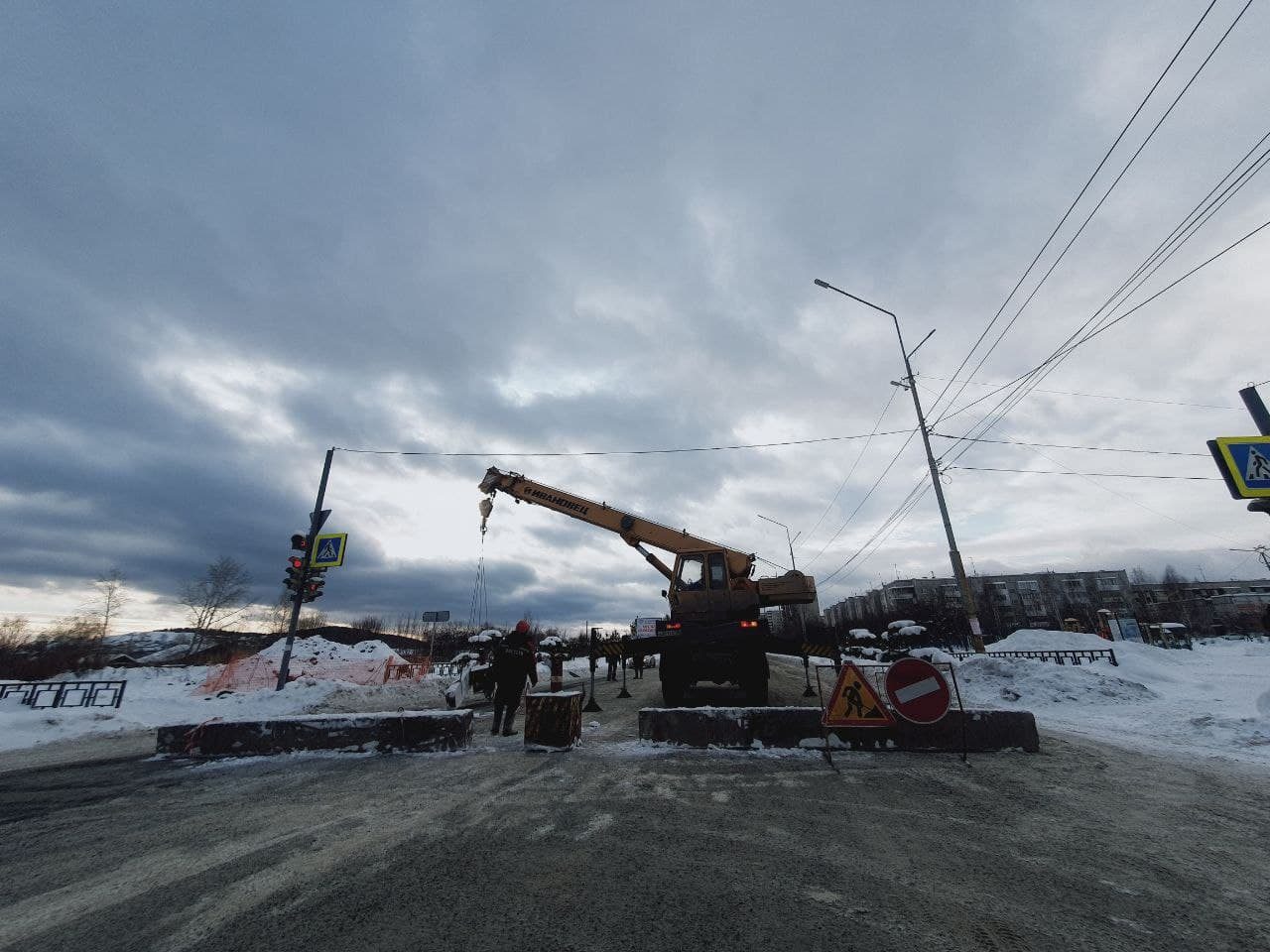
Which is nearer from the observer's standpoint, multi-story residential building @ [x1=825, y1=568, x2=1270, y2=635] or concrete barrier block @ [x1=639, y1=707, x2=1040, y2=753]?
concrete barrier block @ [x1=639, y1=707, x2=1040, y2=753]

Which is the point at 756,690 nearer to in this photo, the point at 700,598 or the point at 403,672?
the point at 700,598

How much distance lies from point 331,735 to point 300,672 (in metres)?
19.9

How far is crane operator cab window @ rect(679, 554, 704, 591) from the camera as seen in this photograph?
12156 mm

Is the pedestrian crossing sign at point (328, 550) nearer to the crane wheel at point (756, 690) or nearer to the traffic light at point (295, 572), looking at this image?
the traffic light at point (295, 572)

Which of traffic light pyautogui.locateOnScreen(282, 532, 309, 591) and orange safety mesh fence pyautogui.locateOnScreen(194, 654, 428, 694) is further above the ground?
traffic light pyautogui.locateOnScreen(282, 532, 309, 591)

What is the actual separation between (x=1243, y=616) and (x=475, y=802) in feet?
281

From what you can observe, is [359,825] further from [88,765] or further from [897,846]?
[88,765]

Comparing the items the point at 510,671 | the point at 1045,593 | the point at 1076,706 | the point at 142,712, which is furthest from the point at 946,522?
the point at 1045,593

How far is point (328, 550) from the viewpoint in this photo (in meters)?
14.2

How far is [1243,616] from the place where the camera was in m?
55.5

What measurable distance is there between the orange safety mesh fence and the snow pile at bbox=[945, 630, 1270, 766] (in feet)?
70.3

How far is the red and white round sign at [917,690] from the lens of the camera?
20.1 ft

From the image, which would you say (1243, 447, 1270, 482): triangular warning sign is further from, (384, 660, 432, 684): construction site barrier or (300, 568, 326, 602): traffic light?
(384, 660, 432, 684): construction site barrier

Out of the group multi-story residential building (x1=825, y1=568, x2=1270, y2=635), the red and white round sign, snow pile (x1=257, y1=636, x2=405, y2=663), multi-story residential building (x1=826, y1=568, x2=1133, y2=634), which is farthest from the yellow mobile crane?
multi-story residential building (x1=826, y1=568, x2=1133, y2=634)
